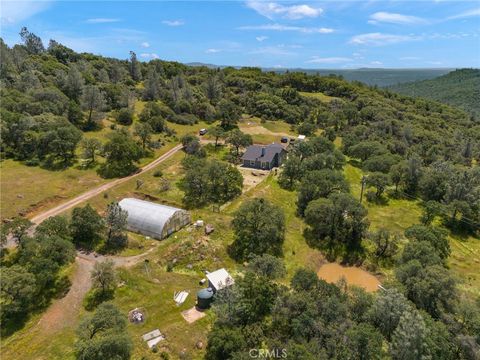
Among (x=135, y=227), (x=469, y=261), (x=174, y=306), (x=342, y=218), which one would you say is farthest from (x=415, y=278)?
(x=135, y=227)

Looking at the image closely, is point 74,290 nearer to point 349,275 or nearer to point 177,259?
point 177,259

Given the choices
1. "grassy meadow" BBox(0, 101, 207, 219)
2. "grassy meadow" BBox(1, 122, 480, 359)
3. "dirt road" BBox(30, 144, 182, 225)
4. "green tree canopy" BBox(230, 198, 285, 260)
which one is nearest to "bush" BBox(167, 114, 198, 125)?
"grassy meadow" BBox(1, 122, 480, 359)

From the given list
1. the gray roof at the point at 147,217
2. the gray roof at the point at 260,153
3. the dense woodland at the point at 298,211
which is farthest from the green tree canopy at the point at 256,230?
the gray roof at the point at 260,153

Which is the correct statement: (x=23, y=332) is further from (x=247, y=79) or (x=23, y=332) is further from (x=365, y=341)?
(x=247, y=79)

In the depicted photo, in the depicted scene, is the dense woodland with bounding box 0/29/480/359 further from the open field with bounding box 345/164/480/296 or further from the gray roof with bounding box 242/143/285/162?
the gray roof with bounding box 242/143/285/162

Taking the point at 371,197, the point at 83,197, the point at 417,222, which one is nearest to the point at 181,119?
the point at 83,197

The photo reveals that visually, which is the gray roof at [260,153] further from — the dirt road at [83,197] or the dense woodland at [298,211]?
the dirt road at [83,197]
